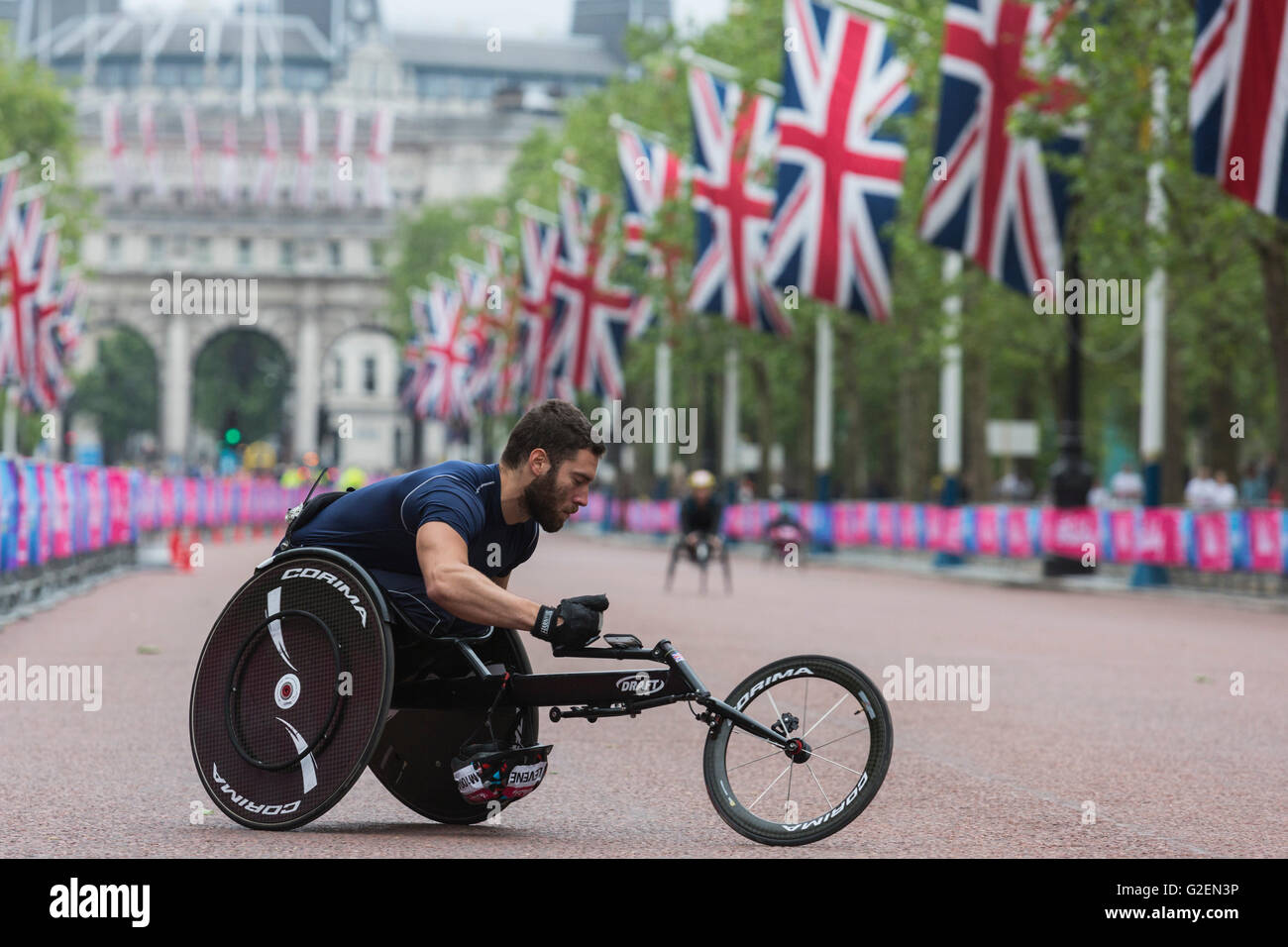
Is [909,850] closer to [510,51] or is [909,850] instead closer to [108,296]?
[108,296]

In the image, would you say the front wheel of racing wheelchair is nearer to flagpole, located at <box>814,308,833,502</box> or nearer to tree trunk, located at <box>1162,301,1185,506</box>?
tree trunk, located at <box>1162,301,1185,506</box>

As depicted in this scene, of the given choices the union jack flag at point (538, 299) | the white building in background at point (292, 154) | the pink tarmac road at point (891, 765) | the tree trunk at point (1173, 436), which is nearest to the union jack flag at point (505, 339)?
the union jack flag at point (538, 299)

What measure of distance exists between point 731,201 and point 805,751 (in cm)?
3048

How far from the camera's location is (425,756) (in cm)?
754

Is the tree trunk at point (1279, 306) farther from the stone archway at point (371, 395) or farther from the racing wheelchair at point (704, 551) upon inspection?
the stone archway at point (371, 395)

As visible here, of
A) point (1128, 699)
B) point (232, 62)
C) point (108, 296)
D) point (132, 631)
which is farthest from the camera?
point (232, 62)

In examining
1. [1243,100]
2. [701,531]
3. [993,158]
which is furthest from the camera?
[701,531]

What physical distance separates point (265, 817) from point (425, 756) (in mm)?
620

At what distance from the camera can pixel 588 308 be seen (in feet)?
149

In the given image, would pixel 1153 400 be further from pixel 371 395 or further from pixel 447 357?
pixel 371 395

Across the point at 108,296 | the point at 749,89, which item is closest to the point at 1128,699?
the point at 749,89

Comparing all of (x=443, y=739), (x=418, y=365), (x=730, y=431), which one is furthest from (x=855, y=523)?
(x=443, y=739)

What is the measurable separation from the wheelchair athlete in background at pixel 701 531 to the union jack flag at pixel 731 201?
26.9 feet

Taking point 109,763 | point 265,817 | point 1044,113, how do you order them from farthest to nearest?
point 1044,113 < point 109,763 < point 265,817
